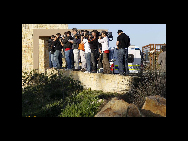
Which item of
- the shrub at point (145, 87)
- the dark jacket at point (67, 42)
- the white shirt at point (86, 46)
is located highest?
the dark jacket at point (67, 42)

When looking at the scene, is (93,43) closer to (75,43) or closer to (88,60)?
(88,60)

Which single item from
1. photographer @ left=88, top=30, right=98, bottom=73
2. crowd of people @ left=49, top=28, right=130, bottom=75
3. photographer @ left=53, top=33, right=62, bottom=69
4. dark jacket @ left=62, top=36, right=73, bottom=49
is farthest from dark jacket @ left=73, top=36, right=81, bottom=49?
photographer @ left=88, top=30, right=98, bottom=73

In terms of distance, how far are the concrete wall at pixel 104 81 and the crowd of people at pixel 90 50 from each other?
30 centimetres

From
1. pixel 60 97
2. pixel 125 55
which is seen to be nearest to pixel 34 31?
pixel 60 97

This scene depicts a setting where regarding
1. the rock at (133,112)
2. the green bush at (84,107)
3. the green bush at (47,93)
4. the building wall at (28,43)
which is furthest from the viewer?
the building wall at (28,43)

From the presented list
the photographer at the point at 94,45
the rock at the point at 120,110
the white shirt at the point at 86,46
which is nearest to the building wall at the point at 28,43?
the white shirt at the point at 86,46

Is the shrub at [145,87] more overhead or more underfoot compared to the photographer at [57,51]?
more underfoot

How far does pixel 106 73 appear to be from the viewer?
38.8 feet

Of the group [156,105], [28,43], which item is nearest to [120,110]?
[156,105]

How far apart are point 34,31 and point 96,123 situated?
491 inches

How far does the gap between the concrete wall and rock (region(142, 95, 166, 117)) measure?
1780 millimetres

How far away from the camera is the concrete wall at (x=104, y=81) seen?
10.3 m

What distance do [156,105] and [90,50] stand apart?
4.71 meters

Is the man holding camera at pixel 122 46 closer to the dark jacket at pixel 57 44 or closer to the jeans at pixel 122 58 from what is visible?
the jeans at pixel 122 58
